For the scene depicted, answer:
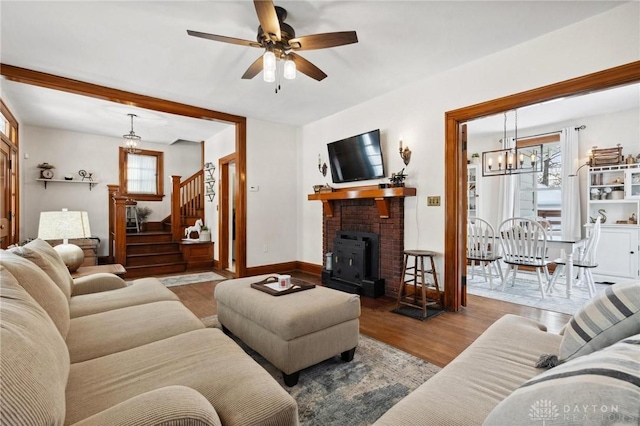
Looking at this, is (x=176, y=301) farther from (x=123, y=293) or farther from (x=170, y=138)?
(x=170, y=138)

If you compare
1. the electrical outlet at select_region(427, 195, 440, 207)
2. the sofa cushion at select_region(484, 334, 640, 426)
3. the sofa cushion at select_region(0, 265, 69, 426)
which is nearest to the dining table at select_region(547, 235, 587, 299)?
the electrical outlet at select_region(427, 195, 440, 207)

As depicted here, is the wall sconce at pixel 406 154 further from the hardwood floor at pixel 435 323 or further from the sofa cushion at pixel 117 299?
the sofa cushion at pixel 117 299

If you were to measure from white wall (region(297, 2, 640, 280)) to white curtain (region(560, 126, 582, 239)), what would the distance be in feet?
10.7

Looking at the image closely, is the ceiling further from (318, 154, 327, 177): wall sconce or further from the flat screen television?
(318, 154, 327, 177): wall sconce

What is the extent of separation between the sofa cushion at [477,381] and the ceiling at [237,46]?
2334 millimetres

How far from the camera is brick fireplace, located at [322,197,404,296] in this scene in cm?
388

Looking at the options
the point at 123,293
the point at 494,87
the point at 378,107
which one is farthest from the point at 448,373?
the point at 378,107

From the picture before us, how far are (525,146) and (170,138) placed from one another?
7349 millimetres

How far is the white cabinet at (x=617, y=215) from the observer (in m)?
4.43

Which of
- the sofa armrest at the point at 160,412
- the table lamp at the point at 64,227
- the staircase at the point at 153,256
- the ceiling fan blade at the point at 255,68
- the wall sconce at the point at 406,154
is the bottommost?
the staircase at the point at 153,256

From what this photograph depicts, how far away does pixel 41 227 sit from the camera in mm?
2725

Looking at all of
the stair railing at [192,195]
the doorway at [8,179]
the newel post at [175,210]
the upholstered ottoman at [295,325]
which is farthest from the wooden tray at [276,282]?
the stair railing at [192,195]

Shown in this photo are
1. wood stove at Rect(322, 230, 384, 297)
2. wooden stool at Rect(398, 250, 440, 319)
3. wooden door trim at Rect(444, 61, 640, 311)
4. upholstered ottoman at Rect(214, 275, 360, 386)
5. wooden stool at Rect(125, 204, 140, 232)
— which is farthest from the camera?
wooden stool at Rect(125, 204, 140, 232)

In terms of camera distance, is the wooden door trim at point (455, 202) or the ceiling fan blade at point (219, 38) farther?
the wooden door trim at point (455, 202)
